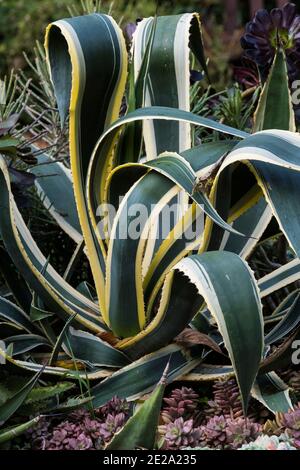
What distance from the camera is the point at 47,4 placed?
226 inches

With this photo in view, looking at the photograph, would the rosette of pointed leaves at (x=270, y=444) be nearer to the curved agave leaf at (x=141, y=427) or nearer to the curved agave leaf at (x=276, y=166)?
the curved agave leaf at (x=141, y=427)

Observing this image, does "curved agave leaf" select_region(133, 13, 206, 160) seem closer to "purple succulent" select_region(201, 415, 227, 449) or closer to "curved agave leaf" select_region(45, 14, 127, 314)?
"curved agave leaf" select_region(45, 14, 127, 314)

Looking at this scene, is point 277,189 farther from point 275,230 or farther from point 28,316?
point 28,316

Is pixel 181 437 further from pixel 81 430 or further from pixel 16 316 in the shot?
pixel 16 316

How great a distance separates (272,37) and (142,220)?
0.75 m

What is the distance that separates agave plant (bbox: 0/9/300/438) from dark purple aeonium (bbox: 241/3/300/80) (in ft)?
0.85

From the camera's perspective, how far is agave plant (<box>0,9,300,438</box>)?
1595mm

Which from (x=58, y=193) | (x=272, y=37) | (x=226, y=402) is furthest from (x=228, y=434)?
(x=272, y=37)

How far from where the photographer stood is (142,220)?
166 cm

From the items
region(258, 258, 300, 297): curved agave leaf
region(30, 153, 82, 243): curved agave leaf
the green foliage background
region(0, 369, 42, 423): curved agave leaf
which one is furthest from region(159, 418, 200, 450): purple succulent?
the green foliage background

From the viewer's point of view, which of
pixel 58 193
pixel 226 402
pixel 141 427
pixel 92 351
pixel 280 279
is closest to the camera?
pixel 141 427

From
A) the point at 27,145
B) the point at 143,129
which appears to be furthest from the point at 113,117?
the point at 27,145

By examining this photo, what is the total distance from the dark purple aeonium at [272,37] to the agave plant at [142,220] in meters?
0.26

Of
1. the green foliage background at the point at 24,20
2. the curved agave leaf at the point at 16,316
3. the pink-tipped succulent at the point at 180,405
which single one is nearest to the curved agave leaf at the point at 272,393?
the pink-tipped succulent at the point at 180,405
